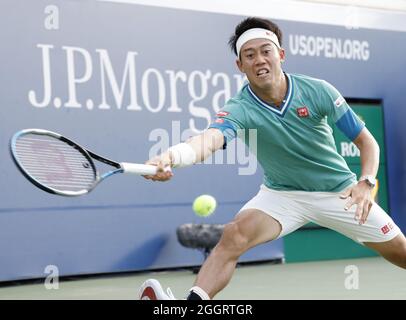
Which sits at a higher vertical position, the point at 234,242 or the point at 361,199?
the point at 361,199

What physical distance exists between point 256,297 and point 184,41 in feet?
10.0

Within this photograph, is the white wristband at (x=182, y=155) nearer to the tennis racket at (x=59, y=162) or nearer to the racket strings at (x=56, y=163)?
the tennis racket at (x=59, y=162)

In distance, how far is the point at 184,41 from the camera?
761 cm

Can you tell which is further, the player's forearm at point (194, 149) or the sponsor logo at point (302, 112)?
the sponsor logo at point (302, 112)

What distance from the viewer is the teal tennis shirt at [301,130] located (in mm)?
3680

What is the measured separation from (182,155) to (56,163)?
0.48m

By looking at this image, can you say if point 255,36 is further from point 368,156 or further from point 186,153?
point 186,153

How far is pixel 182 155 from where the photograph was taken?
3.12 m

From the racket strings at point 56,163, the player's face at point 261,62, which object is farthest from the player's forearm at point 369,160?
the racket strings at point 56,163

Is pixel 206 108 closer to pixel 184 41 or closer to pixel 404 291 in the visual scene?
pixel 184 41

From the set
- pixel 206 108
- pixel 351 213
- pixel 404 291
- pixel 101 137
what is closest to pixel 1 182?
pixel 101 137

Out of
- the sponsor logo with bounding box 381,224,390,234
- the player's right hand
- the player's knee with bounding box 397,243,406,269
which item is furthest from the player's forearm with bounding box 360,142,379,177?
the player's right hand

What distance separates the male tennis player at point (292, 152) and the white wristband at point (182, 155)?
0.37 m

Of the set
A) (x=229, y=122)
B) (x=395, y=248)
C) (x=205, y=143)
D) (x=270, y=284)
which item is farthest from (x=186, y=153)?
(x=270, y=284)
